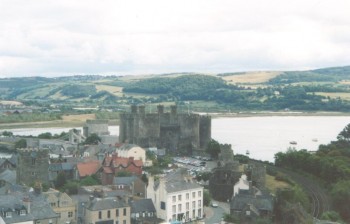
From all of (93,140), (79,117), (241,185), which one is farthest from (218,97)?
(241,185)

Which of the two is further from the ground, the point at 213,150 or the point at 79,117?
the point at 213,150

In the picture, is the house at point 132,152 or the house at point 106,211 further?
the house at point 132,152

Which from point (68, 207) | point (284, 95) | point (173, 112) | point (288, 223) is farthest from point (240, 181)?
point (284, 95)

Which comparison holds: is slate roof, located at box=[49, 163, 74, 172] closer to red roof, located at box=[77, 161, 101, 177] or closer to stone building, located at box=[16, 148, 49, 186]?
red roof, located at box=[77, 161, 101, 177]

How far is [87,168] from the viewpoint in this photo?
40.8m

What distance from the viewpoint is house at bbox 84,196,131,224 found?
28312 millimetres

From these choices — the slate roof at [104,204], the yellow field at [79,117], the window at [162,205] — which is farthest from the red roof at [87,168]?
the yellow field at [79,117]

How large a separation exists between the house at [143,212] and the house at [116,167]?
710 cm

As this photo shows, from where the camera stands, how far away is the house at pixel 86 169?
4028cm

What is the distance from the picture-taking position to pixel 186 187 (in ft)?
106

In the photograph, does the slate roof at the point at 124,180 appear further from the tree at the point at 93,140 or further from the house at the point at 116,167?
the tree at the point at 93,140

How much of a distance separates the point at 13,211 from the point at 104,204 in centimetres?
443

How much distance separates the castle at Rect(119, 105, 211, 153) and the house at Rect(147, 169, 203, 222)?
2473cm

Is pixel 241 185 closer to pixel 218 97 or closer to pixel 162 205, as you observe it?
pixel 162 205
